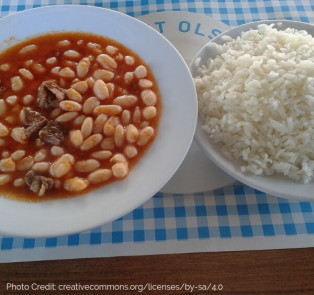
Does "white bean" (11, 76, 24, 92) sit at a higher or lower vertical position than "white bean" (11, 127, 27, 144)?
higher

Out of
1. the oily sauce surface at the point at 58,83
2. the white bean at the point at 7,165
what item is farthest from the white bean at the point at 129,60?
the white bean at the point at 7,165

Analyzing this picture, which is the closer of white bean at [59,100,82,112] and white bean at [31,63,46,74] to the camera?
white bean at [59,100,82,112]

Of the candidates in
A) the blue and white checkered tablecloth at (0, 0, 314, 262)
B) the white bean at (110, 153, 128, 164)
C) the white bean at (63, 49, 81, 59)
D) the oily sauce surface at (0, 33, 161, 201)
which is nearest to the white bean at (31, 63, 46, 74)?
the oily sauce surface at (0, 33, 161, 201)

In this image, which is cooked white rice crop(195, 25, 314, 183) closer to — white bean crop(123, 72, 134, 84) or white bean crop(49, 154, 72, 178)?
white bean crop(123, 72, 134, 84)

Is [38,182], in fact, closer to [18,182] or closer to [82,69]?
[18,182]

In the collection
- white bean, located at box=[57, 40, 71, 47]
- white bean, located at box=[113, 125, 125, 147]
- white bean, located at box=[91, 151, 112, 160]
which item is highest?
white bean, located at box=[57, 40, 71, 47]

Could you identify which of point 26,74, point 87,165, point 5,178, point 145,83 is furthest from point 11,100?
point 145,83

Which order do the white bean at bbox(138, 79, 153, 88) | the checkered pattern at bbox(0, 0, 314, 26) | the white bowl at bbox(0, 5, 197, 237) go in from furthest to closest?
the checkered pattern at bbox(0, 0, 314, 26)
the white bean at bbox(138, 79, 153, 88)
the white bowl at bbox(0, 5, 197, 237)

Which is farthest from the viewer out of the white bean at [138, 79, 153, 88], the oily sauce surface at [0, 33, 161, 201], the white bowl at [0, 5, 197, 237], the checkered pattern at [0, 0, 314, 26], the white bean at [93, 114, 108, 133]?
the checkered pattern at [0, 0, 314, 26]
